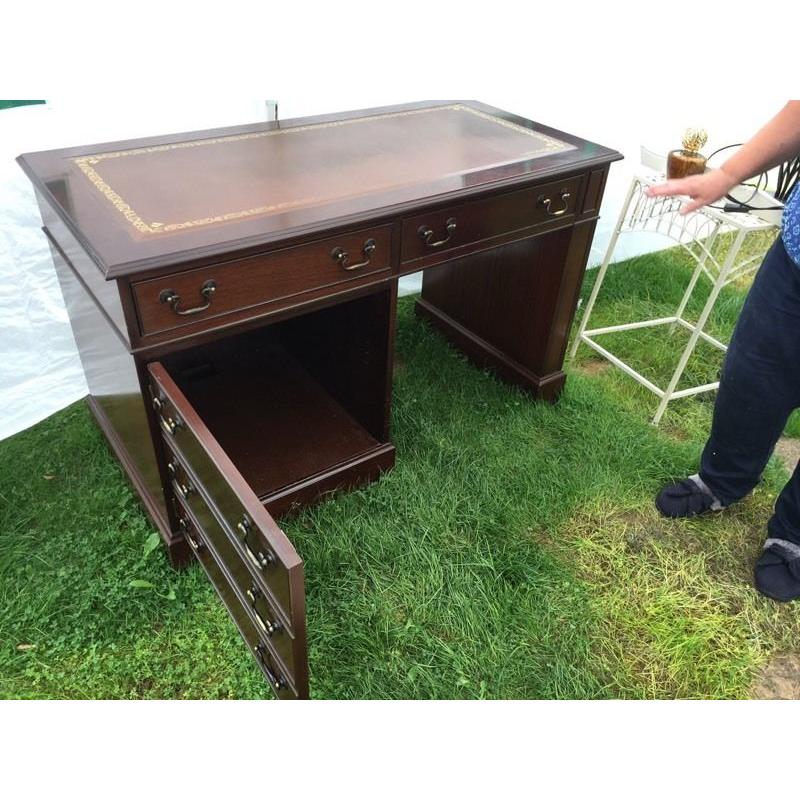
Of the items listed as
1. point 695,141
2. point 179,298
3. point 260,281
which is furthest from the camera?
point 695,141

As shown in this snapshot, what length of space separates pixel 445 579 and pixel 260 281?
2.99ft

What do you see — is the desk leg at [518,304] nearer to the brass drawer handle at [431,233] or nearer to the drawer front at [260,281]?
the brass drawer handle at [431,233]

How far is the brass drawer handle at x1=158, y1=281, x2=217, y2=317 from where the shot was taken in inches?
53.7

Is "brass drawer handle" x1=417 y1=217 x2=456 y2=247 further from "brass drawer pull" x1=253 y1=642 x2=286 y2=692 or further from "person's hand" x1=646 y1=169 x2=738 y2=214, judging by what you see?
"brass drawer pull" x1=253 y1=642 x2=286 y2=692

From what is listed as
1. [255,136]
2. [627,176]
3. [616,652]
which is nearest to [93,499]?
[255,136]

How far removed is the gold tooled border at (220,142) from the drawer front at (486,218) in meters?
0.14

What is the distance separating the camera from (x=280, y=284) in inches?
60.1

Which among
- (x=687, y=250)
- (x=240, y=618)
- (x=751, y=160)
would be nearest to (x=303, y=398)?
(x=240, y=618)

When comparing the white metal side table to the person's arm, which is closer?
the person's arm

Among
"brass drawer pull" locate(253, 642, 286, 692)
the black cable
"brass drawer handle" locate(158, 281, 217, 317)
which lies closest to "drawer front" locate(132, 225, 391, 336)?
"brass drawer handle" locate(158, 281, 217, 317)

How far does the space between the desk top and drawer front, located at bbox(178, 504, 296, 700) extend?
633mm

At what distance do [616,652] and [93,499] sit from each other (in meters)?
1.49

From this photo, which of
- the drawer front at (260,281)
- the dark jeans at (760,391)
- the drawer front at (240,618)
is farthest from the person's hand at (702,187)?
the drawer front at (240,618)

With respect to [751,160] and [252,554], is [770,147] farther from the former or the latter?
[252,554]
